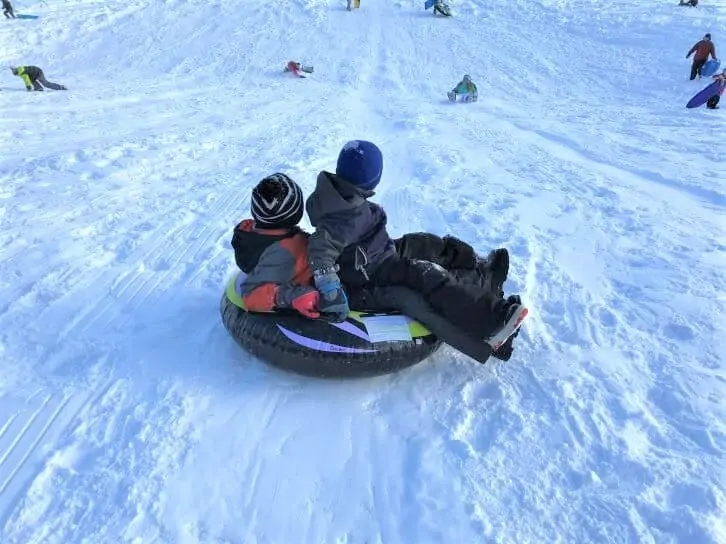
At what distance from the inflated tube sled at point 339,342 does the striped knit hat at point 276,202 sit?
0.55 m

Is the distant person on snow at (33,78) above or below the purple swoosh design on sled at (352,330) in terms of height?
below

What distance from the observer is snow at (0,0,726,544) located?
2580 millimetres

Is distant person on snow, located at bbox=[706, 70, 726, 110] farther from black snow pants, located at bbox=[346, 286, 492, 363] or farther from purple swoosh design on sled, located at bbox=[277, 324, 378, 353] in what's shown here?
purple swoosh design on sled, located at bbox=[277, 324, 378, 353]

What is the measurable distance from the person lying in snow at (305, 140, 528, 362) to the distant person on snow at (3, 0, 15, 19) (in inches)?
782

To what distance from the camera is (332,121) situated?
9.71 metres

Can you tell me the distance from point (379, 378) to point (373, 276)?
618 millimetres

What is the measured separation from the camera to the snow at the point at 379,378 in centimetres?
258

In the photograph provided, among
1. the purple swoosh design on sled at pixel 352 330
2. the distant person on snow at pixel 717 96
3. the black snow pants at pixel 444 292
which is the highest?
the black snow pants at pixel 444 292

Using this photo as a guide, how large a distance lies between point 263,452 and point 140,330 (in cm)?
154

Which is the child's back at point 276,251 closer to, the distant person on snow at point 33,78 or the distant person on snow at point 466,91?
the distant person on snow at point 466,91

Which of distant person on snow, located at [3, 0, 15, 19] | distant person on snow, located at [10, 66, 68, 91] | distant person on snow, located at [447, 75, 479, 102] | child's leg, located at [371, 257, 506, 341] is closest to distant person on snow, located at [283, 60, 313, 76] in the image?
distant person on snow, located at [447, 75, 479, 102]

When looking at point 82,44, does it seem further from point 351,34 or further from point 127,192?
point 127,192

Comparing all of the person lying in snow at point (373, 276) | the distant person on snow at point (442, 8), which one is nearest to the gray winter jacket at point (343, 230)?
the person lying in snow at point (373, 276)

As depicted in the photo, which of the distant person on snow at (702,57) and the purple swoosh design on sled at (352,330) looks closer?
the purple swoosh design on sled at (352,330)
